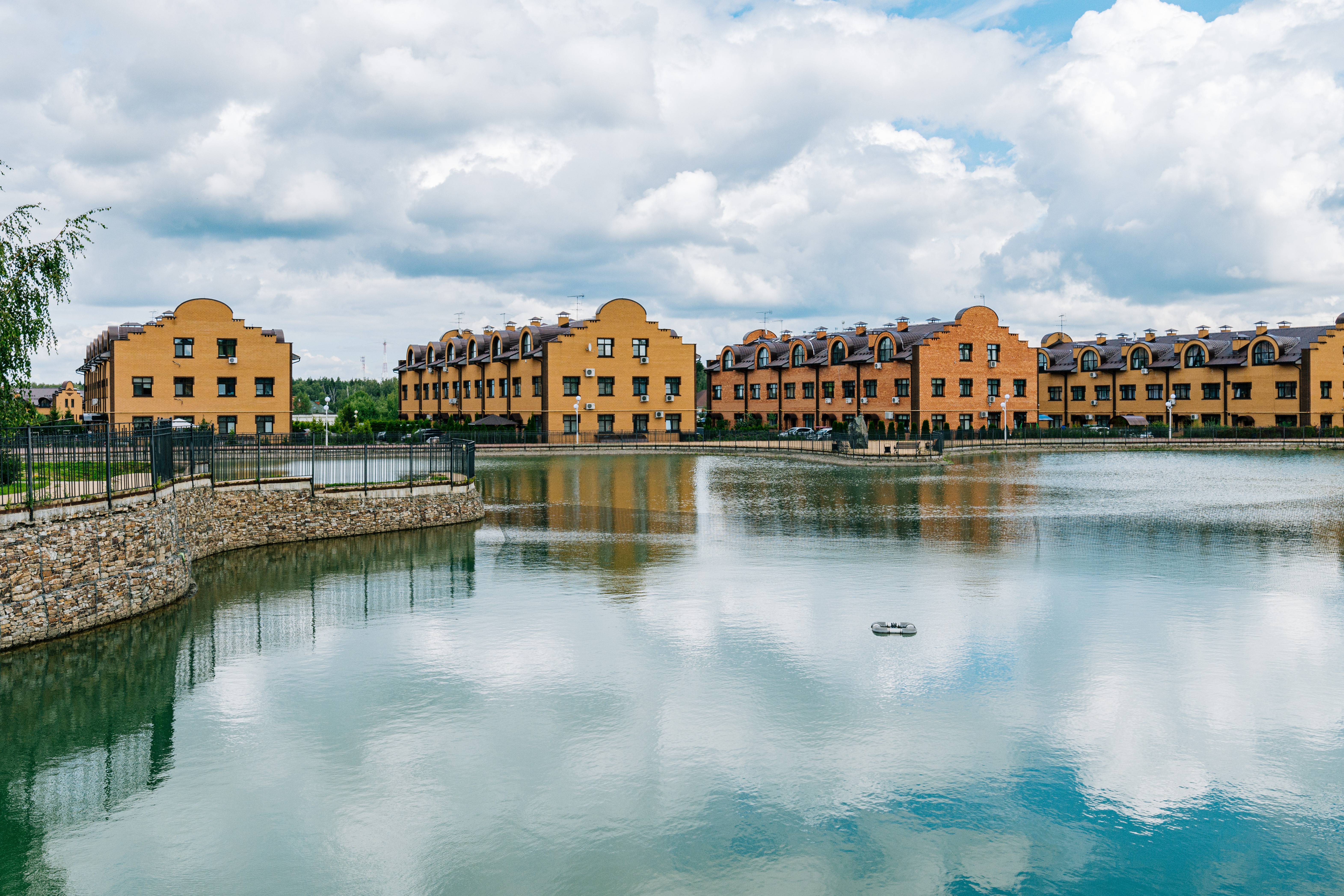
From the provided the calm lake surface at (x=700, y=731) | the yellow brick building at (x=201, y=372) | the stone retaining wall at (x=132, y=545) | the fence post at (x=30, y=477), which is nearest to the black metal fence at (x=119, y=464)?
the fence post at (x=30, y=477)

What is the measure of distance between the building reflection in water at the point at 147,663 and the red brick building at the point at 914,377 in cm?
5937

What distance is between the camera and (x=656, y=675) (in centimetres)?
1380

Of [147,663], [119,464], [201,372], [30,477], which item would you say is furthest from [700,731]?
[201,372]

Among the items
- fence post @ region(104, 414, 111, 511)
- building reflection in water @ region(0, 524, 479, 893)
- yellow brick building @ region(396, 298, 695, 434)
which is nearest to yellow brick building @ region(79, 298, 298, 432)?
yellow brick building @ region(396, 298, 695, 434)

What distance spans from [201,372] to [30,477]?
54045mm

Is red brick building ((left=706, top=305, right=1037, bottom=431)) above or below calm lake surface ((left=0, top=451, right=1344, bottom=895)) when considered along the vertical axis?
above

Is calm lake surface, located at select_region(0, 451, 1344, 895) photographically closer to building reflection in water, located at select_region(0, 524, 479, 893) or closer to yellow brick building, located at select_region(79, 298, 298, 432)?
building reflection in water, located at select_region(0, 524, 479, 893)

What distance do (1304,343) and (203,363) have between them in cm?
8626

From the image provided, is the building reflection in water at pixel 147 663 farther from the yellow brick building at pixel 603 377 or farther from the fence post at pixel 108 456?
the yellow brick building at pixel 603 377

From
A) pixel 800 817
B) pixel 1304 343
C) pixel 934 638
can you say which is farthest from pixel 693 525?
pixel 1304 343

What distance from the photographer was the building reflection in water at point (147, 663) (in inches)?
408

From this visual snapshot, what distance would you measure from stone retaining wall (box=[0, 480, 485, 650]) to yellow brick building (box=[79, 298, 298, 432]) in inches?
1659

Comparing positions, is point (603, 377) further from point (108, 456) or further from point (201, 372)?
point (108, 456)

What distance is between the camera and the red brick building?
78438 mm
